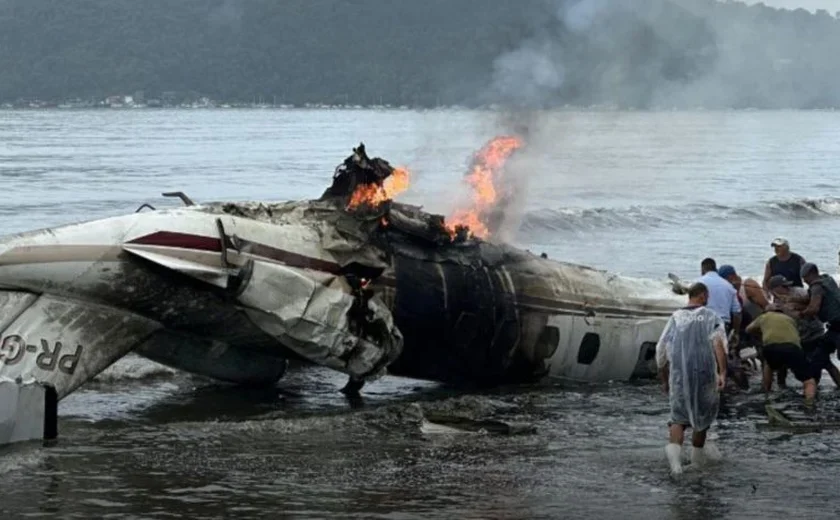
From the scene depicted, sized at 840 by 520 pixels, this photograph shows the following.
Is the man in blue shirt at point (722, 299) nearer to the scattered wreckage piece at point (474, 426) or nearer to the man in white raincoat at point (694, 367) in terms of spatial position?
the scattered wreckage piece at point (474, 426)

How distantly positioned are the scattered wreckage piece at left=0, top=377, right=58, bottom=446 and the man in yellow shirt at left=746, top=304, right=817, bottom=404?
26.6 ft

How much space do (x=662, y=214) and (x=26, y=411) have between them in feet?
118

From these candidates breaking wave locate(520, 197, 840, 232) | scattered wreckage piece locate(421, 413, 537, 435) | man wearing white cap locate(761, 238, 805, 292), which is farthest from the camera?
breaking wave locate(520, 197, 840, 232)

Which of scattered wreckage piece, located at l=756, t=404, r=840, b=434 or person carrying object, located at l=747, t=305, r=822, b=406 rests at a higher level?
person carrying object, located at l=747, t=305, r=822, b=406

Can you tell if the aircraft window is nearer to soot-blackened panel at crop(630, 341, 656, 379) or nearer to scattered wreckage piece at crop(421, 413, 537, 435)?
soot-blackened panel at crop(630, 341, 656, 379)

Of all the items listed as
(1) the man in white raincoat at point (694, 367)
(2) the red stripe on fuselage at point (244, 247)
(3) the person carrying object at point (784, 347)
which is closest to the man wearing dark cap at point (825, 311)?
(3) the person carrying object at point (784, 347)

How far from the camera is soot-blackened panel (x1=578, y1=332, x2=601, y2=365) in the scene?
1764 cm

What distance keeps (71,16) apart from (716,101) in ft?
460

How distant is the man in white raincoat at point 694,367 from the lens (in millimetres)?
12391

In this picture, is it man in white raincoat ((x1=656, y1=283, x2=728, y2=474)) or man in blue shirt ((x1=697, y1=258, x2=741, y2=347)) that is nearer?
man in white raincoat ((x1=656, y1=283, x2=728, y2=474))

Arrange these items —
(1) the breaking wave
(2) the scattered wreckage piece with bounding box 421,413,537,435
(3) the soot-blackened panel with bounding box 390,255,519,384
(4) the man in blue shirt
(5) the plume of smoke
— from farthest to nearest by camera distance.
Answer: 1. (5) the plume of smoke
2. (1) the breaking wave
3. (4) the man in blue shirt
4. (3) the soot-blackened panel with bounding box 390,255,519,384
5. (2) the scattered wreckage piece with bounding box 421,413,537,435

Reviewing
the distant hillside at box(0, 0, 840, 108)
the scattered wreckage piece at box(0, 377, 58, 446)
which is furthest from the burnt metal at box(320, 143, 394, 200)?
the distant hillside at box(0, 0, 840, 108)

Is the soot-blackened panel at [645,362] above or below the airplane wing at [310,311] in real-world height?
below

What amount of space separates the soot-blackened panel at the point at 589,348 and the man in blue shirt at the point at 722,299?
1.65 metres
